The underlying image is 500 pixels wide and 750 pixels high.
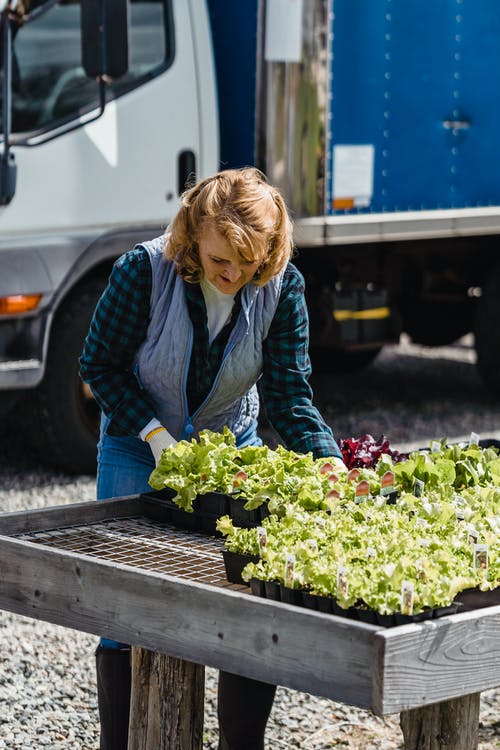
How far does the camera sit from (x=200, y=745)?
10.4 feet

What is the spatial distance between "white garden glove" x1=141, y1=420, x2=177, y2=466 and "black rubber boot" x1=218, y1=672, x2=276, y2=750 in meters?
0.55

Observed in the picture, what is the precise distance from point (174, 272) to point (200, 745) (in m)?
1.11

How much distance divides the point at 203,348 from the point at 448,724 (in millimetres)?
1115

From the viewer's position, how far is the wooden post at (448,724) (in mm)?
2871

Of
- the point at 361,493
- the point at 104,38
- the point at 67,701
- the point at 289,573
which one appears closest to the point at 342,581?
the point at 289,573

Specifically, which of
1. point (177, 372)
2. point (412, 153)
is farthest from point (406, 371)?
point (177, 372)

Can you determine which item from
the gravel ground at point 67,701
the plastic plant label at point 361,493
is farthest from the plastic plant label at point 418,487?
the gravel ground at point 67,701

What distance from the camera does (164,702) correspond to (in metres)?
3.05

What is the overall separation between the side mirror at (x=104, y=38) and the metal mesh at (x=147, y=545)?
3.17 metres

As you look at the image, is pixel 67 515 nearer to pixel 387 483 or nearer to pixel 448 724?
pixel 387 483

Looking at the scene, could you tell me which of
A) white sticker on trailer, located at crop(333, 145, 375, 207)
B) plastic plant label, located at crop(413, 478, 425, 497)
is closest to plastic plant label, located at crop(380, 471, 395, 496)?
plastic plant label, located at crop(413, 478, 425, 497)

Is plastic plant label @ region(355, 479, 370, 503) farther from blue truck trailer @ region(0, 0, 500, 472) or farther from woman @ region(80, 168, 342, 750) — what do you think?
blue truck trailer @ region(0, 0, 500, 472)

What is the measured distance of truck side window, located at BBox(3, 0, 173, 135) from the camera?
6359 mm

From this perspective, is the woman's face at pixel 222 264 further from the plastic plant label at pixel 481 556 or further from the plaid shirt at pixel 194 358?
the plastic plant label at pixel 481 556
